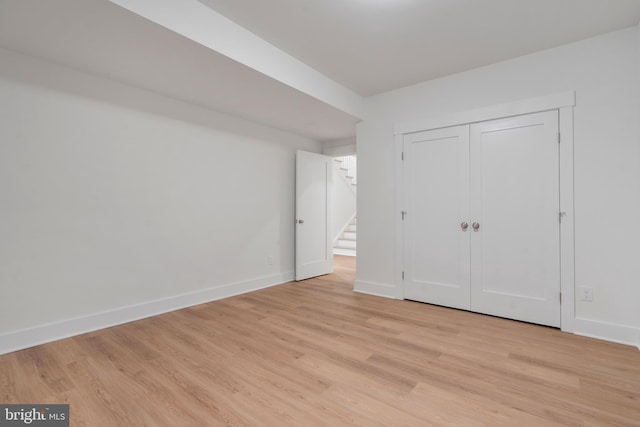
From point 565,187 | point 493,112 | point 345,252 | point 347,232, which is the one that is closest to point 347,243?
point 345,252

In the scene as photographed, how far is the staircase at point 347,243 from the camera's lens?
7535 mm

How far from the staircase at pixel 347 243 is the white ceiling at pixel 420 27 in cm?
498

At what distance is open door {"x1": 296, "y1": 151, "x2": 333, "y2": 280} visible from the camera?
15.4 ft

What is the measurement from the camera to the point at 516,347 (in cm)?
237

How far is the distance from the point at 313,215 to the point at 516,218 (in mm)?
2830

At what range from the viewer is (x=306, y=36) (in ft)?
8.61

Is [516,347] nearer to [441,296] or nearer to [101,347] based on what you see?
[441,296]

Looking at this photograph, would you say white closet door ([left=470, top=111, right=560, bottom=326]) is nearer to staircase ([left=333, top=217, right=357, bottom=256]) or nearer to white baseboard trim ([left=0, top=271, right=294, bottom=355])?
white baseboard trim ([left=0, top=271, right=294, bottom=355])

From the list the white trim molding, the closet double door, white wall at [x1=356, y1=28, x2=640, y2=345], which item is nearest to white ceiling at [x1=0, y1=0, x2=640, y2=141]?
white wall at [x1=356, y1=28, x2=640, y2=345]

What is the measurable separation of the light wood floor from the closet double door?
32 centimetres

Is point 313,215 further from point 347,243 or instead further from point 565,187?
point 565,187

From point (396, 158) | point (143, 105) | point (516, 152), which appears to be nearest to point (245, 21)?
point (143, 105)

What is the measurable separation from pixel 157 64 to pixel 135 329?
235 cm

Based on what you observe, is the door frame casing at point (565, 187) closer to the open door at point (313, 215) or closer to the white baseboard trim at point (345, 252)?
the open door at point (313, 215)
